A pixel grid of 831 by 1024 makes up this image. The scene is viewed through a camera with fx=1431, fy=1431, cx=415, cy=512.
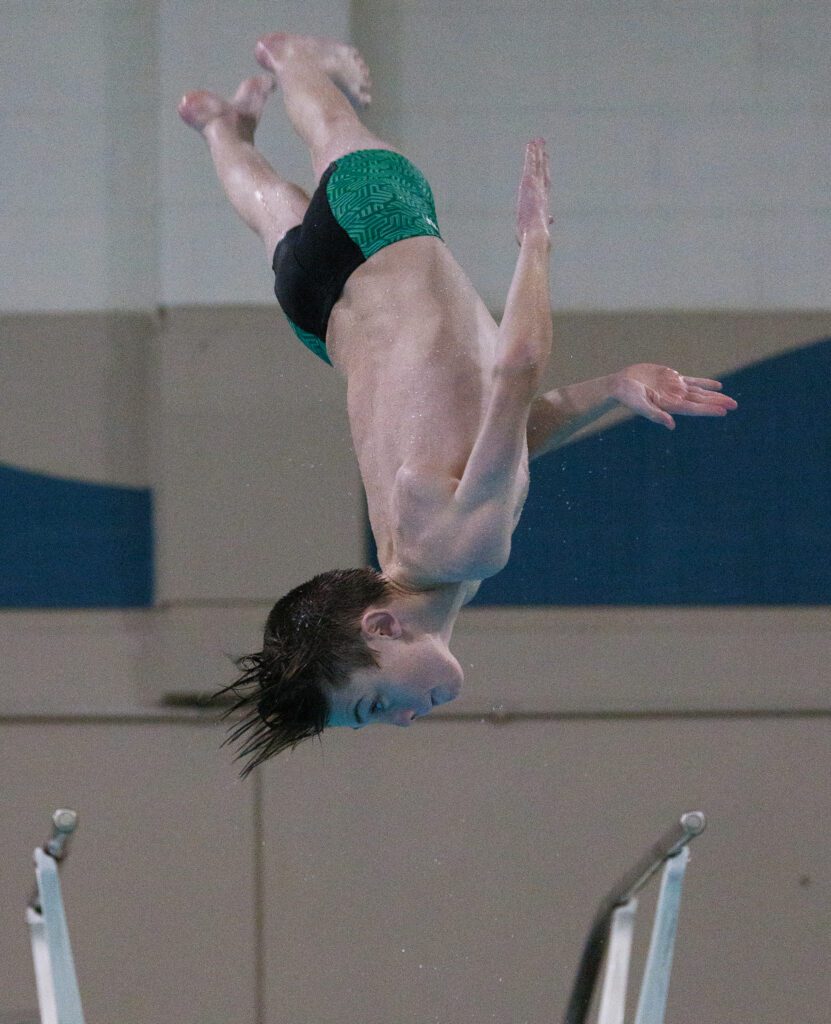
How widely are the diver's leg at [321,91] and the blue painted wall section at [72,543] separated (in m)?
1.86

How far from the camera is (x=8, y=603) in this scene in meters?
5.04

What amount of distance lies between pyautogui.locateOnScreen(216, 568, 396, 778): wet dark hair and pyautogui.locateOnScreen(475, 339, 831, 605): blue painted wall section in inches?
86.2

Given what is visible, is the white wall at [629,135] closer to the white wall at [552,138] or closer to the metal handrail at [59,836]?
the white wall at [552,138]

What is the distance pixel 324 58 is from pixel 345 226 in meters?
0.68

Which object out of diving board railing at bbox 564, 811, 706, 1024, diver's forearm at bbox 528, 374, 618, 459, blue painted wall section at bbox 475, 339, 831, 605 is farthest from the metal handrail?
blue painted wall section at bbox 475, 339, 831, 605

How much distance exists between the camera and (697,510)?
16.5ft

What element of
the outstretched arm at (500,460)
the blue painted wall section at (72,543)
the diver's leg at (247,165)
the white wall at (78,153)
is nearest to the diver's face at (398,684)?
the outstretched arm at (500,460)

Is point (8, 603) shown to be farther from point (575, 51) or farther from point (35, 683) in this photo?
point (575, 51)

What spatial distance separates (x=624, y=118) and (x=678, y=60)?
0.29 m

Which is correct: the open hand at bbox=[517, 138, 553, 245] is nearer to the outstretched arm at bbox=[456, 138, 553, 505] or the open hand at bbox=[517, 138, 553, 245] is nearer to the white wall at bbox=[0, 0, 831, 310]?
the outstretched arm at bbox=[456, 138, 553, 505]

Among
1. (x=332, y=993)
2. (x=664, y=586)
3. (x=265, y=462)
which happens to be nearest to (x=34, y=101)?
(x=265, y=462)

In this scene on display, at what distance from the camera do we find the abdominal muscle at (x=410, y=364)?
112 inches

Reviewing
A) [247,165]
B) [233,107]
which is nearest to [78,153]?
[233,107]

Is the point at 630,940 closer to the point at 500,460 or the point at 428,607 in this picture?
the point at 428,607
